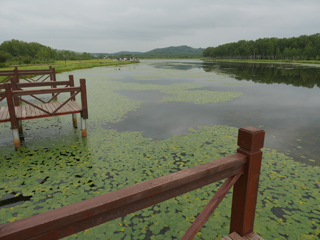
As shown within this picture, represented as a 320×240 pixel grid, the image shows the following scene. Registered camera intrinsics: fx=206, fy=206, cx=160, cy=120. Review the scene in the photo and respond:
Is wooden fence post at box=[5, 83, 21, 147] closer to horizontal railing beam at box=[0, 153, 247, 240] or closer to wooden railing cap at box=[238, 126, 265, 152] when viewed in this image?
horizontal railing beam at box=[0, 153, 247, 240]

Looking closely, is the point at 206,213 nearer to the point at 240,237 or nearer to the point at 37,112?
the point at 240,237

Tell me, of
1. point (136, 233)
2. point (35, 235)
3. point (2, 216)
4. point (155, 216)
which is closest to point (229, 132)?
point (155, 216)

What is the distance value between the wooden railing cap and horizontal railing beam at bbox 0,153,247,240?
0.24 meters

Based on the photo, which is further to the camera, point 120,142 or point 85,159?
point 120,142

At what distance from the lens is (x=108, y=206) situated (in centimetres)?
165

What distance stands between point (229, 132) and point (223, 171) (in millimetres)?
8252

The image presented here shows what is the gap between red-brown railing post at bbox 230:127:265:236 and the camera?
235 centimetres

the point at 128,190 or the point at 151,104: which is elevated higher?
the point at 128,190

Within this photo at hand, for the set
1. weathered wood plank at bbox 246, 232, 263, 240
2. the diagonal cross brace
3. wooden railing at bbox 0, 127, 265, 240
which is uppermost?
wooden railing at bbox 0, 127, 265, 240

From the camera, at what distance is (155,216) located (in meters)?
4.74

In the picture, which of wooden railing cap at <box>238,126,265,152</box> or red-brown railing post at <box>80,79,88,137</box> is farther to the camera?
red-brown railing post at <box>80,79,88,137</box>

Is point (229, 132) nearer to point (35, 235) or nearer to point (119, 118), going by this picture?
point (119, 118)

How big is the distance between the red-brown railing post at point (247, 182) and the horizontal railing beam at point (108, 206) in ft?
0.79

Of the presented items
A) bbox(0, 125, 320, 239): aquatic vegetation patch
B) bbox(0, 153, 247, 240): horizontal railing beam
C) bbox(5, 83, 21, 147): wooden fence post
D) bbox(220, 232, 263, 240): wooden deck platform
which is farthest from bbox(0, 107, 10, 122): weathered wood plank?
bbox(220, 232, 263, 240): wooden deck platform
